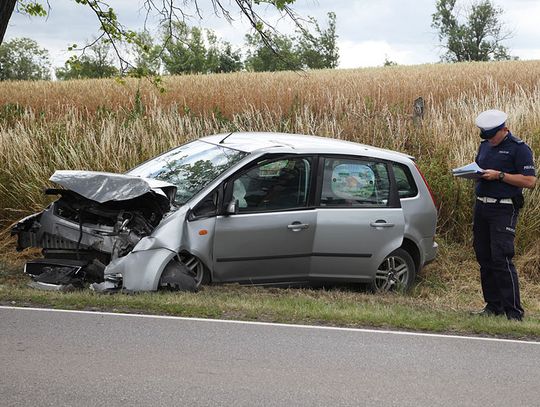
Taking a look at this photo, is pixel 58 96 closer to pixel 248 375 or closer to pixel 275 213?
pixel 275 213

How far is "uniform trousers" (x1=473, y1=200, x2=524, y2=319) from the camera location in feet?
26.3

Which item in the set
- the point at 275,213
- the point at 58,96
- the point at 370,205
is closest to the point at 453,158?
the point at 370,205

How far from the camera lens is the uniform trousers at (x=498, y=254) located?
8.02m

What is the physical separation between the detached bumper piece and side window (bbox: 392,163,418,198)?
142 inches

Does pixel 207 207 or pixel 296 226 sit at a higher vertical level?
pixel 207 207

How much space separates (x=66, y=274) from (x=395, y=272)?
3.75 m

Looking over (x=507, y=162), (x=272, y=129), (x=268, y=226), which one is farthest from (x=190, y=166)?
(x=272, y=129)

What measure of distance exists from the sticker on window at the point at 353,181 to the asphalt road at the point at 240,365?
2.36m

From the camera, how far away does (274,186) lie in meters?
9.16

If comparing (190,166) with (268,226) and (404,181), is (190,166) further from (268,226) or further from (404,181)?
(404,181)

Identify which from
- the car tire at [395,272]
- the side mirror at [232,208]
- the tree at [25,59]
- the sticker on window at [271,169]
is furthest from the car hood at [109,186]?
the tree at [25,59]

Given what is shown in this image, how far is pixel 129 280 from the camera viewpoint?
851cm

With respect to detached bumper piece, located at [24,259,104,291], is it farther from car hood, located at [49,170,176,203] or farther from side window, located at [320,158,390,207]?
side window, located at [320,158,390,207]

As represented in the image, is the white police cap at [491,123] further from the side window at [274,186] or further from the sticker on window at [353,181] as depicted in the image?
the side window at [274,186]
